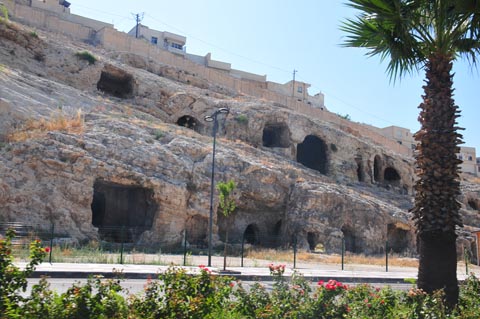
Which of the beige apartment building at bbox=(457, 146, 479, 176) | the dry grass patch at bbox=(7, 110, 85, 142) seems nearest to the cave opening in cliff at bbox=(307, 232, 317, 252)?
the dry grass patch at bbox=(7, 110, 85, 142)

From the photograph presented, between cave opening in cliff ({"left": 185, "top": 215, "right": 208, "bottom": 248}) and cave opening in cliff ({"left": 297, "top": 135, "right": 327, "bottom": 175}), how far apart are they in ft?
65.3

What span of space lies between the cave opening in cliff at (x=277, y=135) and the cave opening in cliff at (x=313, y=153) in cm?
380

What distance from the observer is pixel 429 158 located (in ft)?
30.5

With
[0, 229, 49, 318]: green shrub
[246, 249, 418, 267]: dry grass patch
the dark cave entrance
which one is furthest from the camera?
the dark cave entrance

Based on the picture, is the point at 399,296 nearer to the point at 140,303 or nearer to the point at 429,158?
the point at 429,158

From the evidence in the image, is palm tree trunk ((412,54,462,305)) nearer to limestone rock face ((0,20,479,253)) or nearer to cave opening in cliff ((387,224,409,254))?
limestone rock face ((0,20,479,253))

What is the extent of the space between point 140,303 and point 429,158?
21.2 ft

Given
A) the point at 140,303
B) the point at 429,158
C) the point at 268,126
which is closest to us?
the point at 140,303

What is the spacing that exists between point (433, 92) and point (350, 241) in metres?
22.9

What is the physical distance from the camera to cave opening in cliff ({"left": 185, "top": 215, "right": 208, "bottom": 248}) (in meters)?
26.0

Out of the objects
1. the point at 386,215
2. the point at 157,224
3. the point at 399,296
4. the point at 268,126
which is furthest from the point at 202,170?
the point at 399,296

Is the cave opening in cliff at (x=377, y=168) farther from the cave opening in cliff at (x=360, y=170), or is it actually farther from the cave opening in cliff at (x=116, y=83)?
the cave opening in cliff at (x=116, y=83)

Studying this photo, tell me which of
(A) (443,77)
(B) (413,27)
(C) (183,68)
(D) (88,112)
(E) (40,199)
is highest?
(C) (183,68)

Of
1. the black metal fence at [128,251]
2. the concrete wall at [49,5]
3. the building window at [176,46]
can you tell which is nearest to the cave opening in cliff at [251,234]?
the black metal fence at [128,251]
